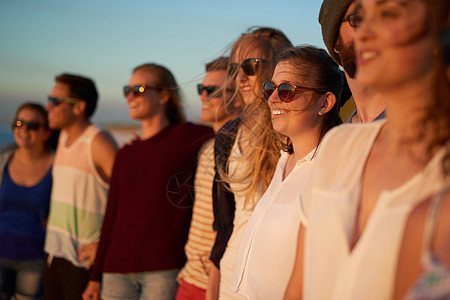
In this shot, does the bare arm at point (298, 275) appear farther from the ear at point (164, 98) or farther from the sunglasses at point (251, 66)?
the ear at point (164, 98)

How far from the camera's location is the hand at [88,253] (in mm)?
4414

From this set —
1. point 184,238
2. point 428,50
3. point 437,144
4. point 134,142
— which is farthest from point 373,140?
point 134,142

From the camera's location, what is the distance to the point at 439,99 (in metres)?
1.19

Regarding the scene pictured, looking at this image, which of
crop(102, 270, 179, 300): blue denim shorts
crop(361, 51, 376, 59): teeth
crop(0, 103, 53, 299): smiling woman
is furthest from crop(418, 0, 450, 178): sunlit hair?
crop(0, 103, 53, 299): smiling woman

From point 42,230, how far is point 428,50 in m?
4.61

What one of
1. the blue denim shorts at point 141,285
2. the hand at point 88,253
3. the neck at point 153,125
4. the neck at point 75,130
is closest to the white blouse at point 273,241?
the blue denim shorts at point 141,285

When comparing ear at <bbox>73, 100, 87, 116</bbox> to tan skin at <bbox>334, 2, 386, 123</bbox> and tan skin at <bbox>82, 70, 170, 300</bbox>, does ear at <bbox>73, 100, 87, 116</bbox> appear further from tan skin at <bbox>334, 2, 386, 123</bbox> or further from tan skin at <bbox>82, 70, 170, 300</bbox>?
tan skin at <bbox>334, 2, 386, 123</bbox>

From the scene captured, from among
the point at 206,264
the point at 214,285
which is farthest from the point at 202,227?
the point at 214,285

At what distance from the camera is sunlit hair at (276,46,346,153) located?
2.36m

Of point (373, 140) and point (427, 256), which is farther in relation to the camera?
point (373, 140)

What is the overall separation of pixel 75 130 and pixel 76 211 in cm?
88

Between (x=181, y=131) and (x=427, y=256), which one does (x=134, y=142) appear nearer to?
(x=181, y=131)

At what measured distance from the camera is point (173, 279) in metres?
3.72

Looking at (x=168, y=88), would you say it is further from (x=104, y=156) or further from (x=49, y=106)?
(x=49, y=106)
